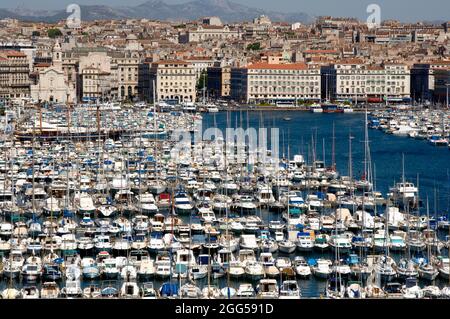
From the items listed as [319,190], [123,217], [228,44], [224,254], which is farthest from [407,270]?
[228,44]

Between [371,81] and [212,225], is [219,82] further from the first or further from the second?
[212,225]

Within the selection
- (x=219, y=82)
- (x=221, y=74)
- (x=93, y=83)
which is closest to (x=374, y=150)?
(x=93, y=83)

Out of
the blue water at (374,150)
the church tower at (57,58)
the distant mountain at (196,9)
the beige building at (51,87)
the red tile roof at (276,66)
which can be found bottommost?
the blue water at (374,150)

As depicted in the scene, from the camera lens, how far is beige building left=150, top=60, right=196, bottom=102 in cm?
2403

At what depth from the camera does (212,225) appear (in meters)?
6.77

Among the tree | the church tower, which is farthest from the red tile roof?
the tree

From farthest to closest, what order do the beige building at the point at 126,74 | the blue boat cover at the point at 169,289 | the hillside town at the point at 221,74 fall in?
the beige building at the point at 126,74 < the hillside town at the point at 221,74 < the blue boat cover at the point at 169,289

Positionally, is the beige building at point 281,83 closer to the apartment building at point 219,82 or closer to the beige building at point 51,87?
the apartment building at point 219,82

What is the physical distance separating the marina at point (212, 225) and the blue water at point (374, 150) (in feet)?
0.23

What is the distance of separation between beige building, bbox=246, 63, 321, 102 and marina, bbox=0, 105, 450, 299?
11696 mm

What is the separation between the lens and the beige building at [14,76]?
23.1 meters

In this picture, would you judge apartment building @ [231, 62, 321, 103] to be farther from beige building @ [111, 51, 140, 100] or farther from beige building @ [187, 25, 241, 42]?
beige building @ [187, 25, 241, 42]

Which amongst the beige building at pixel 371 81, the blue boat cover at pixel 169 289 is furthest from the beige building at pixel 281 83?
the blue boat cover at pixel 169 289
